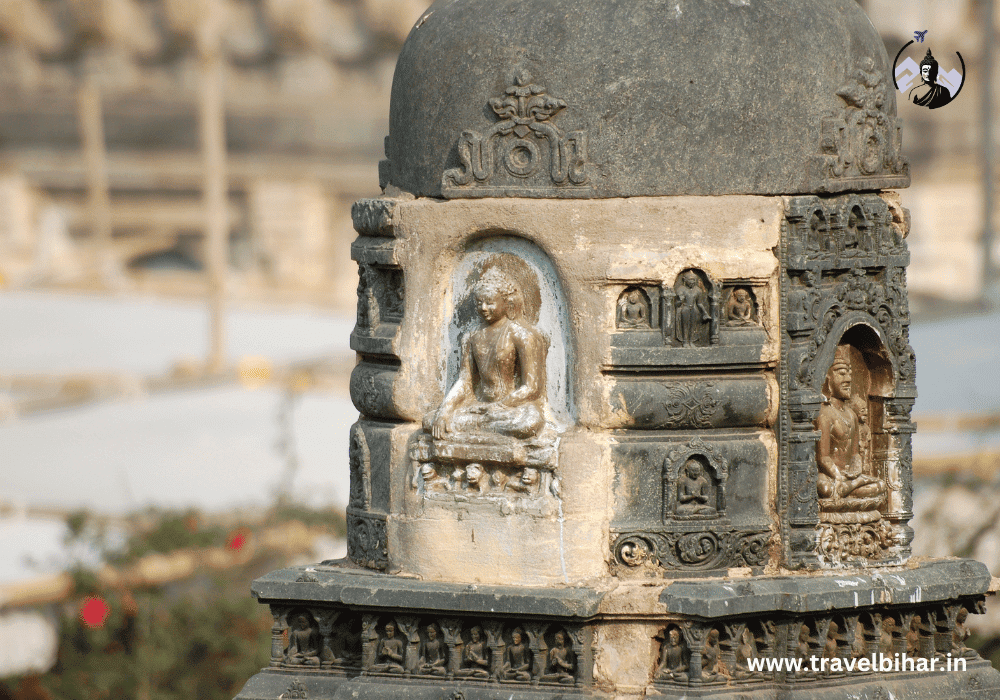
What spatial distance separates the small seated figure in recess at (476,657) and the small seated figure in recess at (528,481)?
0.54 m

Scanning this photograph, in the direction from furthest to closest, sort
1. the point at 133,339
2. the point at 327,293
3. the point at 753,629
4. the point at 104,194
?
the point at 104,194 < the point at 327,293 < the point at 133,339 < the point at 753,629

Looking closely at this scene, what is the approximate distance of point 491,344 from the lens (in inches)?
245

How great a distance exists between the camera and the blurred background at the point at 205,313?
35.4 feet

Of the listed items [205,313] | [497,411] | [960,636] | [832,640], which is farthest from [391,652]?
[205,313]

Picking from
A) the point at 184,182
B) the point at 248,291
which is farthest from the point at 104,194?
the point at 248,291

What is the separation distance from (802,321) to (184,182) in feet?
59.6

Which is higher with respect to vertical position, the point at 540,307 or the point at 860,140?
the point at 860,140

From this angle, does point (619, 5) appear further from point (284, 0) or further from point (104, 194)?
point (284, 0)

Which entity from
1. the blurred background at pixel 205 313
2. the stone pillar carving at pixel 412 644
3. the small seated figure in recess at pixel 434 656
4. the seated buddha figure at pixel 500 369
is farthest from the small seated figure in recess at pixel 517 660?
the blurred background at pixel 205 313

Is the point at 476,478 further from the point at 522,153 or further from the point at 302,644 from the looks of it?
the point at 522,153

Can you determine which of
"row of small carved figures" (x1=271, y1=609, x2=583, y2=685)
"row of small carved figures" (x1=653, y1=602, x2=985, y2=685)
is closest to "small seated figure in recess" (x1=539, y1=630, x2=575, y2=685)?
"row of small carved figures" (x1=271, y1=609, x2=583, y2=685)

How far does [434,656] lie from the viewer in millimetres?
6238

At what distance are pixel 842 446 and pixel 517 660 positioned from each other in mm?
1533

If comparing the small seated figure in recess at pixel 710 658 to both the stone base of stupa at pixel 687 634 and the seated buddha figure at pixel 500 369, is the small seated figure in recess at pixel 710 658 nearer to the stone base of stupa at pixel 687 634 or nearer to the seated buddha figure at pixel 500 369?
the stone base of stupa at pixel 687 634
